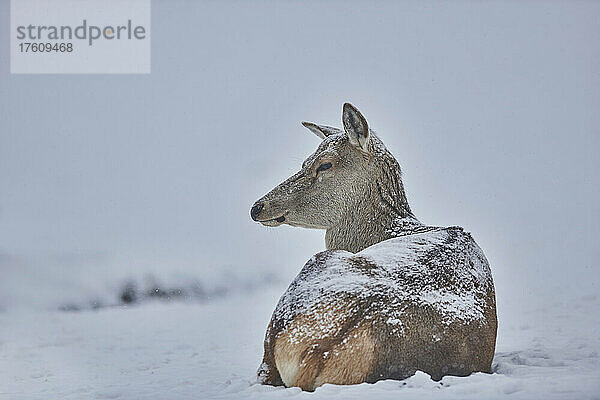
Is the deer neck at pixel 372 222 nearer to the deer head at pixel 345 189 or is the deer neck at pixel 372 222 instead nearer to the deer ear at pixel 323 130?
the deer head at pixel 345 189

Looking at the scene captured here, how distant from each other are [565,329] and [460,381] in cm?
308

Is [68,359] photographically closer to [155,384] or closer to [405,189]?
[155,384]

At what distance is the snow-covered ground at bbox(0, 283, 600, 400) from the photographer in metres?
3.71

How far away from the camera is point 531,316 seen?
7812 millimetres

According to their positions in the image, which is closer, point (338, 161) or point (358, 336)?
point (358, 336)

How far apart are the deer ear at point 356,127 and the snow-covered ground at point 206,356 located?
1.50 m

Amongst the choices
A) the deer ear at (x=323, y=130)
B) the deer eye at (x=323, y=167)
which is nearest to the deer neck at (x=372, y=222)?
the deer eye at (x=323, y=167)

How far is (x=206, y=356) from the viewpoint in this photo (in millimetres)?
6273

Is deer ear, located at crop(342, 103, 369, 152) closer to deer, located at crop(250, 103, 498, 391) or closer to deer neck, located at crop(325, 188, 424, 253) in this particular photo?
deer, located at crop(250, 103, 498, 391)

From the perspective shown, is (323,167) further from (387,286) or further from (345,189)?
(387,286)

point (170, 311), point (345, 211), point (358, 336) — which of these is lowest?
point (170, 311)

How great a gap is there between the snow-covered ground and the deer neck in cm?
98

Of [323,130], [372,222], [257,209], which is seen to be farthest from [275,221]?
[323,130]

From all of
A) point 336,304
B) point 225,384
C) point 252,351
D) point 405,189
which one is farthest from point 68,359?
point 336,304
